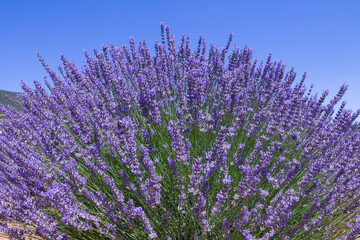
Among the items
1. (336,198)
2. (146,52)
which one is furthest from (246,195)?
(146,52)

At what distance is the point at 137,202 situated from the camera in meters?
2.33

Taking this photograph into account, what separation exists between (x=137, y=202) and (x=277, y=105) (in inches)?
75.1

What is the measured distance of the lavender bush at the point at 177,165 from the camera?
1627 millimetres

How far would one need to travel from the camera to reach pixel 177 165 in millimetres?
2408

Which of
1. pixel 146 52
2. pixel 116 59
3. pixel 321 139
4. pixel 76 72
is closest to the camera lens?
pixel 321 139

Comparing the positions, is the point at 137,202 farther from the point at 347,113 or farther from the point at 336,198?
the point at 347,113

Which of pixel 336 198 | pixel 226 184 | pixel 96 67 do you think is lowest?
pixel 226 184

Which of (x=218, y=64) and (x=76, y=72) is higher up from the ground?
(x=218, y=64)

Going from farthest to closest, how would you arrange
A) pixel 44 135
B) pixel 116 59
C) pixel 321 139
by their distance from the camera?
pixel 116 59, pixel 321 139, pixel 44 135

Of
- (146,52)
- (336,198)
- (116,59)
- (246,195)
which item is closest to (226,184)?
(246,195)

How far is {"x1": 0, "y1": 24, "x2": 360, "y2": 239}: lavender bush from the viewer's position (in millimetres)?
1627

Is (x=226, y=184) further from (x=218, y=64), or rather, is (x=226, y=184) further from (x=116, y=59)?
(x=116, y=59)

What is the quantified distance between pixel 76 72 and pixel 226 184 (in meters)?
2.81

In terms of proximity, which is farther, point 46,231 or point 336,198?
point 336,198
